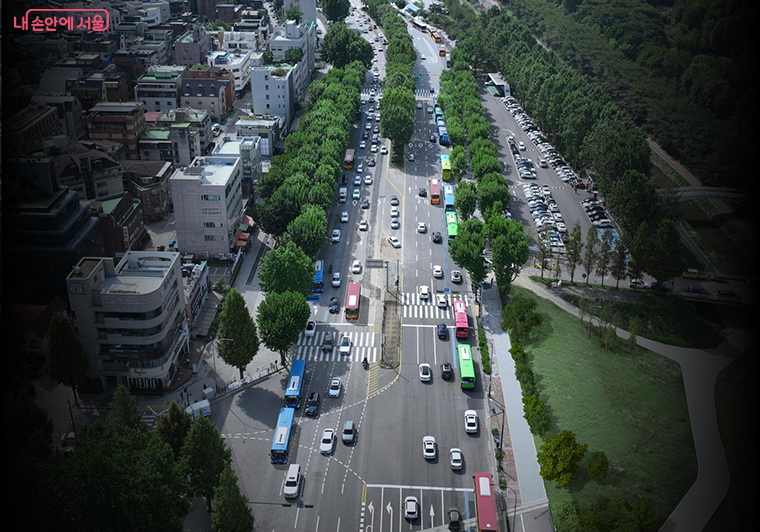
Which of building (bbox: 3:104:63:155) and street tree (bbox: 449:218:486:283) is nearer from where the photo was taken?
street tree (bbox: 449:218:486:283)

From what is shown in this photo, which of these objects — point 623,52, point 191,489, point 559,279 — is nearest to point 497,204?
point 559,279

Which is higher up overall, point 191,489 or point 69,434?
point 191,489

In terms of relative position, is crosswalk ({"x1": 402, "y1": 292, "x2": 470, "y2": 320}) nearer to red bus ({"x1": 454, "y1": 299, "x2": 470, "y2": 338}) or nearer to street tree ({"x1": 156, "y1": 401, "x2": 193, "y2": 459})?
red bus ({"x1": 454, "y1": 299, "x2": 470, "y2": 338})

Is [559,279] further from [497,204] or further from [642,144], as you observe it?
[642,144]

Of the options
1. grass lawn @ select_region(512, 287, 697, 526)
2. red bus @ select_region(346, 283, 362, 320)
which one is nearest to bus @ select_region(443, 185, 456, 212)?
red bus @ select_region(346, 283, 362, 320)

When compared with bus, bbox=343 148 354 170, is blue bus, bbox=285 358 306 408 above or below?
above
